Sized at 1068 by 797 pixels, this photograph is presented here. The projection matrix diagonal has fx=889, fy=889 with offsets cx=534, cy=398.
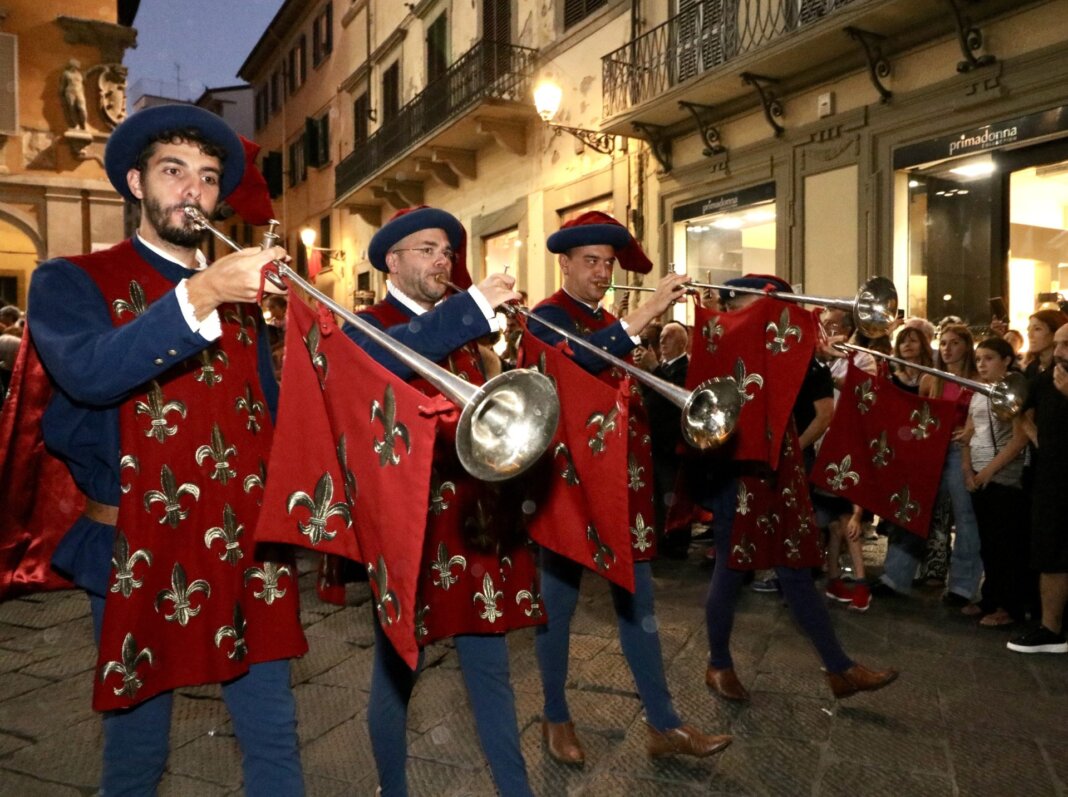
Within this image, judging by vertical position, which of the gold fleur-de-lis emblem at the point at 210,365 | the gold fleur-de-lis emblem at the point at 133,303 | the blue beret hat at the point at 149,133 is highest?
the blue beret hat at the point at 149,133

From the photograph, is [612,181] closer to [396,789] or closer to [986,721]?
[986,721]

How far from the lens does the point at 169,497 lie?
2.01 metres

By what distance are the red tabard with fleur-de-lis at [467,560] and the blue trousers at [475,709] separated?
3.4 inches

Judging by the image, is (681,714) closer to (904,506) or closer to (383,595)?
(904,506)

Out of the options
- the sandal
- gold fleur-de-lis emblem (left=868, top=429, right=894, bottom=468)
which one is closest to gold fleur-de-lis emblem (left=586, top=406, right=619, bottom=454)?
gold fleur-de-lis emblem (left=868, top=429, right=894, bottom=468)

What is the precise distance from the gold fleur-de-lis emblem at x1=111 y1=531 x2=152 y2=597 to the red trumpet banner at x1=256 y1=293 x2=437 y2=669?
0.26m

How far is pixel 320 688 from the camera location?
419cm

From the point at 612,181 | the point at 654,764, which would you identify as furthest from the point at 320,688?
the point at 612,181

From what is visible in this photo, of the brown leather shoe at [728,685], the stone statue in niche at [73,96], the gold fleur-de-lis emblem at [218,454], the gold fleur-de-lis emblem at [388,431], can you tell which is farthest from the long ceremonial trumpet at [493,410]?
the stone statue in niche at [73,96]

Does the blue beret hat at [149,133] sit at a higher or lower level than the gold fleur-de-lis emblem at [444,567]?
higher

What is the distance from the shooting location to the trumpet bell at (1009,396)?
15.0 ft

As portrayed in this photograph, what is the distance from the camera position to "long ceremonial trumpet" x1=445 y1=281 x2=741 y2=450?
9.96ft

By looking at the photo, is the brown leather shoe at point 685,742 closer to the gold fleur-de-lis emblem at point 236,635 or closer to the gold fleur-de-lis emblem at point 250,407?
A: the gold fleur-de-lis emblem at point 236,635

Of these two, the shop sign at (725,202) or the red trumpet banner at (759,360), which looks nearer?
the red trumpet banner at (759,360)
